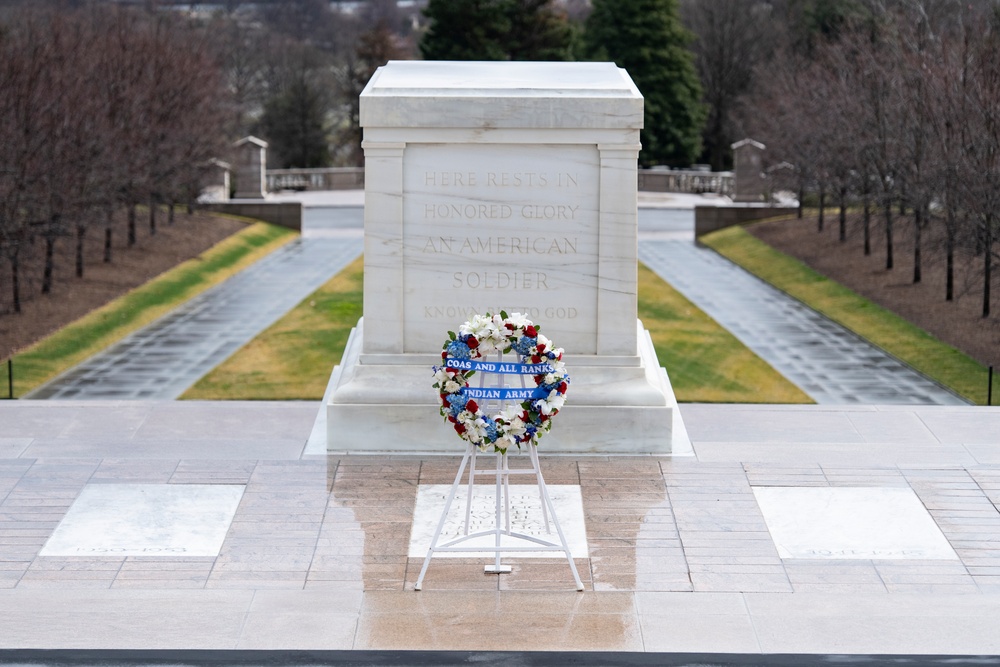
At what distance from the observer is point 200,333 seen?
26.0 metres

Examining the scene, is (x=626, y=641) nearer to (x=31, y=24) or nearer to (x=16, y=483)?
(x=16, y=483)

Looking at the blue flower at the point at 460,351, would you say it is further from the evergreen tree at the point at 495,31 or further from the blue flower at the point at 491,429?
the evergreen tree at the point at 495,31

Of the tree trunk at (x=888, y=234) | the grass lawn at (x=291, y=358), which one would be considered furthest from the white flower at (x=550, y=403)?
the tree trunk at (x=888, y=234)

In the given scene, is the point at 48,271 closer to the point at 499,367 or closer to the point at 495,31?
the point at 499,367

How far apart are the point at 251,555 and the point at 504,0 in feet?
151

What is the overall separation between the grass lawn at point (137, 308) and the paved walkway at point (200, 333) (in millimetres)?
273

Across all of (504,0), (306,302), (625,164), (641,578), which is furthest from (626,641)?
(504,0)

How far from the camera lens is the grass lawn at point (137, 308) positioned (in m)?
23.1

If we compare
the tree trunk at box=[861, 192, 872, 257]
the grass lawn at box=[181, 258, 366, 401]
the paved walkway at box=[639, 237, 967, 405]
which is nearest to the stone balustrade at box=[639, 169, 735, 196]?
the paved walkway at box=[639, 237, 967, 405]

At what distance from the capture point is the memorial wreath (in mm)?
9312

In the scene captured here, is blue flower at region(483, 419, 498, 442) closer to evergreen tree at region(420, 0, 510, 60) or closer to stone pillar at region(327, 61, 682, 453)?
stone pillar at region(327, 61, 682, 453)

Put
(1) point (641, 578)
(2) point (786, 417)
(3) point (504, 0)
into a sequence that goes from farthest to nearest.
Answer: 1. (3) point (504, 0)
2. (2) point (786, 417)
3. (1) point (641, 578)

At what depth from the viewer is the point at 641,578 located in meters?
9.72

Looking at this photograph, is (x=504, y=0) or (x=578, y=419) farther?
(x=504, y=0)
